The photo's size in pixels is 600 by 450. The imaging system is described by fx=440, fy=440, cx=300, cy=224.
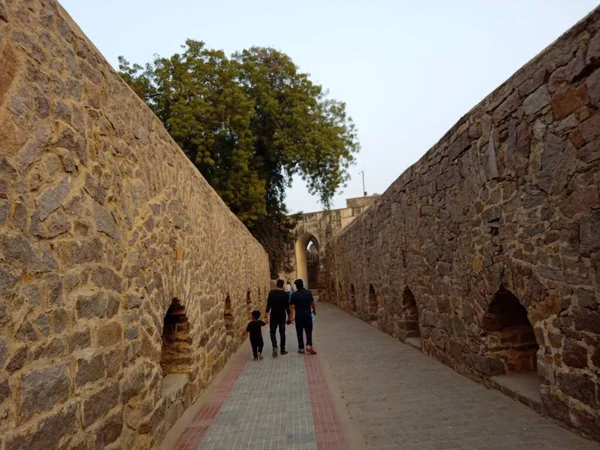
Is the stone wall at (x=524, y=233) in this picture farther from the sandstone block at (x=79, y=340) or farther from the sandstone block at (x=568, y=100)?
the sandstone block at (x=79, y=340)

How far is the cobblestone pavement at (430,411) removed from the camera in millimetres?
3429

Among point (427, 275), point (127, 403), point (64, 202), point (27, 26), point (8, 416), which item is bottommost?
point (127, 403)

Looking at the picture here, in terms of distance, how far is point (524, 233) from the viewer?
414 cm

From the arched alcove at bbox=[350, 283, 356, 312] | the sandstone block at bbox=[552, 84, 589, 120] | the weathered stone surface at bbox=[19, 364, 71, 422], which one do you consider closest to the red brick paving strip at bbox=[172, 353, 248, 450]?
the weathered stone surface at bbox=[19, 364, 71, 422]

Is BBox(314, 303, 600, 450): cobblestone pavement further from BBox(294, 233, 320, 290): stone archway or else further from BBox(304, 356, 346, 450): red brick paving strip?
BBox(294, 233, 320, 290): stone archway

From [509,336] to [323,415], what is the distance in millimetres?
2354

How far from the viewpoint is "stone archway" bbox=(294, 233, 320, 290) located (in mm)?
28656

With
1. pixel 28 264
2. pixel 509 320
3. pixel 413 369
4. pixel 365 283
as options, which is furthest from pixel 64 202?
pixel 365 283

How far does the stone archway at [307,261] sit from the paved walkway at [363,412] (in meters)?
21.8

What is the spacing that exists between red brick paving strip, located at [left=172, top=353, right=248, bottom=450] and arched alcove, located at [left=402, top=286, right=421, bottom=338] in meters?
3.43

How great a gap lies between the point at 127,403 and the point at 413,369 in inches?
162

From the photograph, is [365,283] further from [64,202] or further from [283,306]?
[64,202]

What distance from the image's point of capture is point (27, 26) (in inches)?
92.8

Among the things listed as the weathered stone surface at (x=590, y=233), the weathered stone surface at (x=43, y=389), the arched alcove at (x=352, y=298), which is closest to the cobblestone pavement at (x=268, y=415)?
the weathered stone surface at (x=43, y=389)
